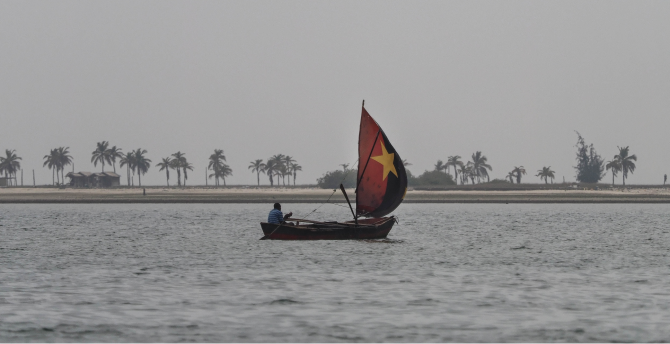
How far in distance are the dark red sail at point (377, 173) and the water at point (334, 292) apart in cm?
290

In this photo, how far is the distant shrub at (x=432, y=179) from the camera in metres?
182

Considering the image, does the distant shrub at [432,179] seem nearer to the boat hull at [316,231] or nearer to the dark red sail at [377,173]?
the dark red sail at [377,173]

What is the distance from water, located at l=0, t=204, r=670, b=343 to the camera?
1820 centimetres

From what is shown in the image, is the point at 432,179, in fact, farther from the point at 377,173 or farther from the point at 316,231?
the point at 316,231

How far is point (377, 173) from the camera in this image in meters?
47.4

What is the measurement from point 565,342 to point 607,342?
0.90m

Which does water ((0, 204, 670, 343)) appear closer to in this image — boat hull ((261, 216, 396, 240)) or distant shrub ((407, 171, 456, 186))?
boat hull ((261, 216, 396, 240))

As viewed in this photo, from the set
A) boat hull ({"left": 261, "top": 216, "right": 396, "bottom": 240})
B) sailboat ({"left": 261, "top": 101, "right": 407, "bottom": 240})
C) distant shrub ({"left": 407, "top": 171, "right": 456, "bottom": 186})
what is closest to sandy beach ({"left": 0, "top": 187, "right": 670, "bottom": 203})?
distant shrub ({"left": 407, "top": 171, "right": 456, "bottom": 186})

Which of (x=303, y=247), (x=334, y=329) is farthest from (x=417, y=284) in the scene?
(x=303, y=247)

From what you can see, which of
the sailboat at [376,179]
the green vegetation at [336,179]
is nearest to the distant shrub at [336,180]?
the green vegetation at [336,179]

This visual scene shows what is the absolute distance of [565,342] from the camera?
16953 mm

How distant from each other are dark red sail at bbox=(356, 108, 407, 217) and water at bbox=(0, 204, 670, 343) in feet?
9.51

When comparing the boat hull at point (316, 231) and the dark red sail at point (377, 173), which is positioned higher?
the dark red sail at point (377, 173)

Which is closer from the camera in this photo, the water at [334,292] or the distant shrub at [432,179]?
the water at [334,292]
